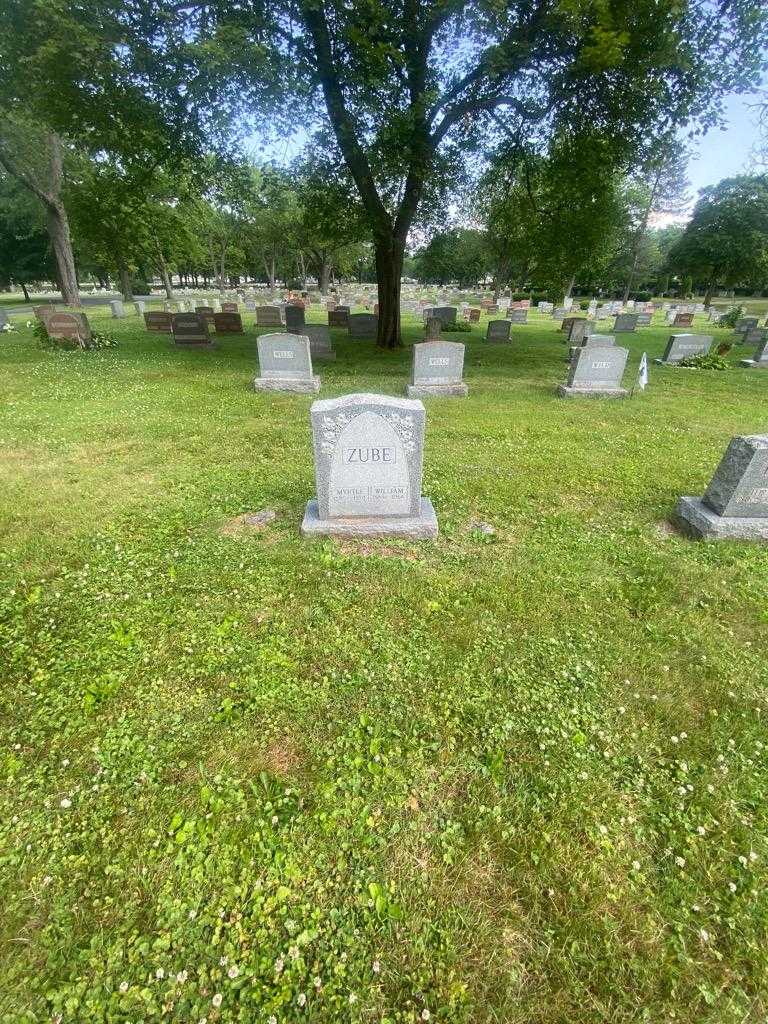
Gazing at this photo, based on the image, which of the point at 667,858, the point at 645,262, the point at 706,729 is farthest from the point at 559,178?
the point at 645,262

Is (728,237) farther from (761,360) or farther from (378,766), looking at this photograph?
(378,766)

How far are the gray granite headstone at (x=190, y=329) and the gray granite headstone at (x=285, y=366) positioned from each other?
6.75 m

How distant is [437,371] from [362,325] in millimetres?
9939

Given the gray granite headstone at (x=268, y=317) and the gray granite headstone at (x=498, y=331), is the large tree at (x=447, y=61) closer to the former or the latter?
the gray granite headstone at (x=498, y=331)

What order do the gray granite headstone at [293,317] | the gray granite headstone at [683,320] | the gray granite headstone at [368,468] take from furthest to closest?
the gray granite headstone at [683,320] → the gray granite headstone at [293,317] → the gray granite headstone at [368,468]

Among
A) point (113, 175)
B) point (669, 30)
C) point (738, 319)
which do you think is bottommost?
point (738, 319)

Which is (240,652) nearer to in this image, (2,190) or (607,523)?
(607,523)

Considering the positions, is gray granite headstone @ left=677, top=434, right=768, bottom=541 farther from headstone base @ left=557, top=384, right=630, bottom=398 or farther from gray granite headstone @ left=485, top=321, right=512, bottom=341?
gray granite headstone @ left=485, top=321, right=512, bottom=341

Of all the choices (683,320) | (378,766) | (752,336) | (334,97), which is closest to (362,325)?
(334,97)

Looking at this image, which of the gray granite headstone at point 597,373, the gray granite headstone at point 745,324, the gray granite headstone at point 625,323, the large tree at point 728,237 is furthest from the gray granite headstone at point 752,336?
the large tree at point 728,237

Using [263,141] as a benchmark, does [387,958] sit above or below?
below

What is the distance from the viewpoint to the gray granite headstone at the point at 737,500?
4.23 meters

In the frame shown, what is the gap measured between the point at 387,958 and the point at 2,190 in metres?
50.1

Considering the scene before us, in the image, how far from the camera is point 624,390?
1042 cm
